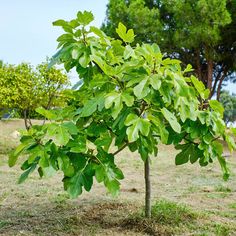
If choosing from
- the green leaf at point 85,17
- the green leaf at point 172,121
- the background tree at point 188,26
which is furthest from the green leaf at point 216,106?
the background tree at point 188,26

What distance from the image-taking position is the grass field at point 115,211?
317 centimetres

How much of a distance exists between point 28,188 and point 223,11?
40.5 ft

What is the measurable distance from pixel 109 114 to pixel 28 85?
9.49m

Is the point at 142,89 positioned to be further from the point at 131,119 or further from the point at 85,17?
the point at 85,17

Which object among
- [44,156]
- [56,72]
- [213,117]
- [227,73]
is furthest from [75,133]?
[227,73]

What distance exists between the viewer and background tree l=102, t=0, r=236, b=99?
15.2 m

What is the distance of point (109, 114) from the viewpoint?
8.25ft

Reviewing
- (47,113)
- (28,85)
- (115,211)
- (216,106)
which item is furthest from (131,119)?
(28,85)

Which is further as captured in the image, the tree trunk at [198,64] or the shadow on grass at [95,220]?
the tree trunk at [198,64]

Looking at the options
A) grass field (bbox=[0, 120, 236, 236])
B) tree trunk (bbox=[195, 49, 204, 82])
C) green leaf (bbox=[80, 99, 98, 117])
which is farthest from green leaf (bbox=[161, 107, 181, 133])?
tree trunk (bbox=[195, 49, 204, 82])

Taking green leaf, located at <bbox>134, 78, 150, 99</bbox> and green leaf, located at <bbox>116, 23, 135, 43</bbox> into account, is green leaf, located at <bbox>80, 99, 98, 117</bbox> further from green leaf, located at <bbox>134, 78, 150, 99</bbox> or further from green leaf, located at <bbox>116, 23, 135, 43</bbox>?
green leaf, located at <bbox>116, 23, 135, 43</bbox>

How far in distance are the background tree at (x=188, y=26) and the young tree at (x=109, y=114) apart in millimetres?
13168

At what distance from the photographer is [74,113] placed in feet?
8.46

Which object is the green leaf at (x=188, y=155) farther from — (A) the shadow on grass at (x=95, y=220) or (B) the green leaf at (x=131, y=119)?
(B) the green leaf at (x=131, y=119)
